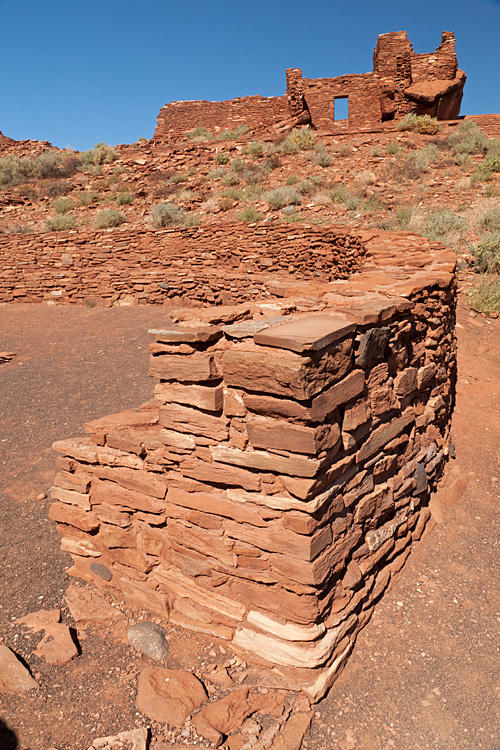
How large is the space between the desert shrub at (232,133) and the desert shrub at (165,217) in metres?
7.55

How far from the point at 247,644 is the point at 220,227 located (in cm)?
981

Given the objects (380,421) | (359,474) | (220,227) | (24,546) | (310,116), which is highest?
(310,116)

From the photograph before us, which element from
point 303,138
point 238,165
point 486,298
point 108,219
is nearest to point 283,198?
point 238,165

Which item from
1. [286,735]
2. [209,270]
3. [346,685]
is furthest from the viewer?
[209,270]

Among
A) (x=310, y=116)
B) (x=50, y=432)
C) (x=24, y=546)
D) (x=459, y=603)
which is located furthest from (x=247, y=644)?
(x=310, y=116)

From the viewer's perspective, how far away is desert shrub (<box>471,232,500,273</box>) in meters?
8.48

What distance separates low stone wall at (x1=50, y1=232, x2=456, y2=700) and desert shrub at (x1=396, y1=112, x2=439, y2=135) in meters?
15.7

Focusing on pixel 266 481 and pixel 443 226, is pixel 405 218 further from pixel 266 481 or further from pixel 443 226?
pixel 266 481

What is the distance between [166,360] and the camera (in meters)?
2.87

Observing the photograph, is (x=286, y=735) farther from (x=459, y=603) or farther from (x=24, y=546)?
(x=24, y=546)

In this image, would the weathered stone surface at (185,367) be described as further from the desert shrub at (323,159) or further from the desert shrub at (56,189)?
the desert shrub at (56,189)

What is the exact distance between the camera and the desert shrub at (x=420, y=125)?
656 inches

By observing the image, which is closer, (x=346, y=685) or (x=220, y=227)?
(x=346, y=685)

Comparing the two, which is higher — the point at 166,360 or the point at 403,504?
Result: the point at 166,360
